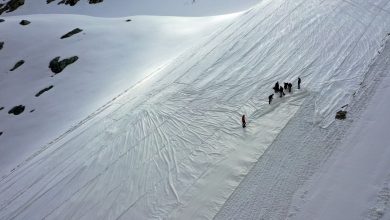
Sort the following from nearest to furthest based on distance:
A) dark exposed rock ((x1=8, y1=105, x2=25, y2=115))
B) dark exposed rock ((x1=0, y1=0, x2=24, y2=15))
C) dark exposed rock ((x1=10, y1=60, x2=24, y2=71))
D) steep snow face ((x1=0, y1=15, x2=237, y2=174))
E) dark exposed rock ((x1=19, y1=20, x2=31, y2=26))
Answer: steep snow face ((x1=0, y1=15, x2=237, y2=174)) < dark exposed rock ((x1=8, y1=105, x2=25, y2=115)) < dark exposed rock ((x1=10, y1=60, x2=24, y2=71)) < dark exposed rock ((x1=19, y1=20, x2=31, y2=26)) < dark exposed rock ((x1=0, y1=0, x2=24, y2=15))

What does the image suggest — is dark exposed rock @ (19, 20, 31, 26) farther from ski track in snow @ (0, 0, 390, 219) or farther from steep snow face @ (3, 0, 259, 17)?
ski track in snow @ (0, 0, 390, 219)

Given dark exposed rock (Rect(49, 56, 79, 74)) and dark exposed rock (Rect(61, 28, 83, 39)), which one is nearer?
dark exposed rock (Rect(49, 56, 79, 74))

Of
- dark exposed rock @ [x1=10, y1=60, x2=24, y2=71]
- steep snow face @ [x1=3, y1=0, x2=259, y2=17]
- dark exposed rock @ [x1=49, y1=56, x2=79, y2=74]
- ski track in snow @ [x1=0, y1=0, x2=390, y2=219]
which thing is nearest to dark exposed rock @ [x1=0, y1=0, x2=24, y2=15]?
steep snow face @ [x1=3, y1=0, x2=259, y2=17]

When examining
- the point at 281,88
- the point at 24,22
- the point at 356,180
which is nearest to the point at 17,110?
the point at 24,22

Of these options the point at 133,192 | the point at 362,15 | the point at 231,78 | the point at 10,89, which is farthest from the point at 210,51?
the point at 10,89

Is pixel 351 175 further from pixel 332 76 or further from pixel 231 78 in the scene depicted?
pixel 231 78

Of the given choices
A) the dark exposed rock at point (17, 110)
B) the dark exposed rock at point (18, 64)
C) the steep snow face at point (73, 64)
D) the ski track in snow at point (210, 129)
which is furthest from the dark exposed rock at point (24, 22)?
the ski track in snow at point (210, 129)
